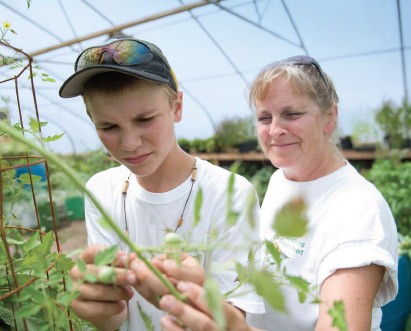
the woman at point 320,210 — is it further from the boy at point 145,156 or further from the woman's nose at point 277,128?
the boy at point 145,156

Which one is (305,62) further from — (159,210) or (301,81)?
(159,210)

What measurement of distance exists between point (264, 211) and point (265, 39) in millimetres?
3220

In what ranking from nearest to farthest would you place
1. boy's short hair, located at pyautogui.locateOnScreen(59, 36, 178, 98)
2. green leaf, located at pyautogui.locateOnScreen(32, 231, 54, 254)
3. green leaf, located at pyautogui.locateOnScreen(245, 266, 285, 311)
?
1. green leaf, located at pyautogui.locateOnScreen(245, 266, 285, 311)
2. green leaf, located at pyautogui.locateOnScreen(32, 231, 54, 254)
3. boy's short hair, located at pyautogui.locateOnScreen(59, 36, 178, 98)

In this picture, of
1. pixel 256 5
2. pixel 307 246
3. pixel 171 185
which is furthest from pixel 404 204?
pixel 256 5

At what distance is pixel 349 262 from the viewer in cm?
62

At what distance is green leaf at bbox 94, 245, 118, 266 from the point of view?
0.27 m

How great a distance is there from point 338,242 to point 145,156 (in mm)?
406

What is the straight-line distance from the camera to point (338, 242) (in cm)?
68

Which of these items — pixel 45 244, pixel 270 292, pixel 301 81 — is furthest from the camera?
pixel 301 81

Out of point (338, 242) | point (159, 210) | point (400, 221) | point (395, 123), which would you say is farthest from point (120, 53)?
point (395, 123)

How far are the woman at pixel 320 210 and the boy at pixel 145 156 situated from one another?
128 mm

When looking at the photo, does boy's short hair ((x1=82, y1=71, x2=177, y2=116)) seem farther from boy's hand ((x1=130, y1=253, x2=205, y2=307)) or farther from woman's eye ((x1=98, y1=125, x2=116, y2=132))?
boy's hand ((x1=130, y1=253, x2=205, y2=307))

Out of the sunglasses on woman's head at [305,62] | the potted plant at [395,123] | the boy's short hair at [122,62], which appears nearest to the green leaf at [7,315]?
the boy's short hair at [122,62]

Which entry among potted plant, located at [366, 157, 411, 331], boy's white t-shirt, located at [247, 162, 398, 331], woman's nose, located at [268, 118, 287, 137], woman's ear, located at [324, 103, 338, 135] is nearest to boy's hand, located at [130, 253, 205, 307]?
boy's white t-shirt, located at [247, 162, 398, 331]
